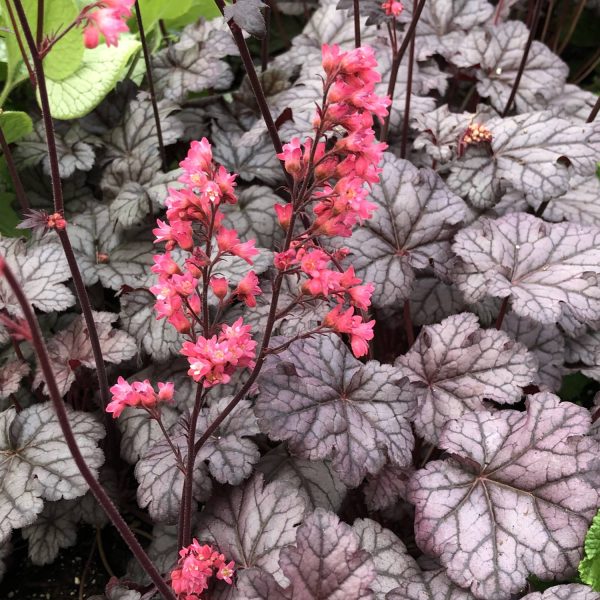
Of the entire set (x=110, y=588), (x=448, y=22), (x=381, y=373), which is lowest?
(x=110, y=588)

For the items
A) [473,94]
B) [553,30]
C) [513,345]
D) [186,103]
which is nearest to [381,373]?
[513,345]

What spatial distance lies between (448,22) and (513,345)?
1.48 m

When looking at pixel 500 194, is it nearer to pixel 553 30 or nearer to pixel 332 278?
pixel 332 278

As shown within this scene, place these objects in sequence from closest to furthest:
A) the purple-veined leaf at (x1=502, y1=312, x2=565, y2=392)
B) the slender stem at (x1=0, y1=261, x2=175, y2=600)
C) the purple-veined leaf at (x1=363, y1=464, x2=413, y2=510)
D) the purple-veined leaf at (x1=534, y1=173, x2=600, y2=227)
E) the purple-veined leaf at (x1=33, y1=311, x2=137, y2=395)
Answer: the slender stem at (x1=0, y1=261, x2=175, y2=600) → the purple-veined leaf at (x1=363, y1=464, x2=413, y2=510) → the purple-veined leaf at (x1=33, y1=311, x2=137, y2=395) → the purple-veined leaf at (x1=502, y1=312, x2=565, y2=392) → the purple-veined leaf at (x1=534, y1=173, x2=600, y2=227)

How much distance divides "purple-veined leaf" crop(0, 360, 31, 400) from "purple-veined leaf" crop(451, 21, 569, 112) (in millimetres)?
1766

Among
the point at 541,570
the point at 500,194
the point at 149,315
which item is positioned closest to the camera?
the point at 541,570

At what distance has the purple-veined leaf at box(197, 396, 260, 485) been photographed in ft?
5.44

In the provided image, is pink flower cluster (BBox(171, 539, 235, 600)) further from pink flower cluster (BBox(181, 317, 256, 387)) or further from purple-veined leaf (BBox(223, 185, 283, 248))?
purple-veined leaf (BBox(223, 185, 283, 248))

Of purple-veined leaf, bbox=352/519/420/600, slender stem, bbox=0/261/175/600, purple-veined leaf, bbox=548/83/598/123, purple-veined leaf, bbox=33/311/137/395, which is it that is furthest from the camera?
purple-veined leaf, bbox=548/83/598/123

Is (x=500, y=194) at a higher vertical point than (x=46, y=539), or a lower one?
higher

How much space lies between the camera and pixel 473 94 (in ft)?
9.26

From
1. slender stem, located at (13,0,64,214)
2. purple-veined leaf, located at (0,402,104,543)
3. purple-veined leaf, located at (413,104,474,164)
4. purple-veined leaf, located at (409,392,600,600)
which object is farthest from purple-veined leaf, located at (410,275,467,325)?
slender stem, located at (13,0,64,214)

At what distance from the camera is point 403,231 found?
2.01 meters

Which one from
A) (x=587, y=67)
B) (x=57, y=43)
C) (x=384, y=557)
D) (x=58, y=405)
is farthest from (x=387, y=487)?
(x=587, y=67)
